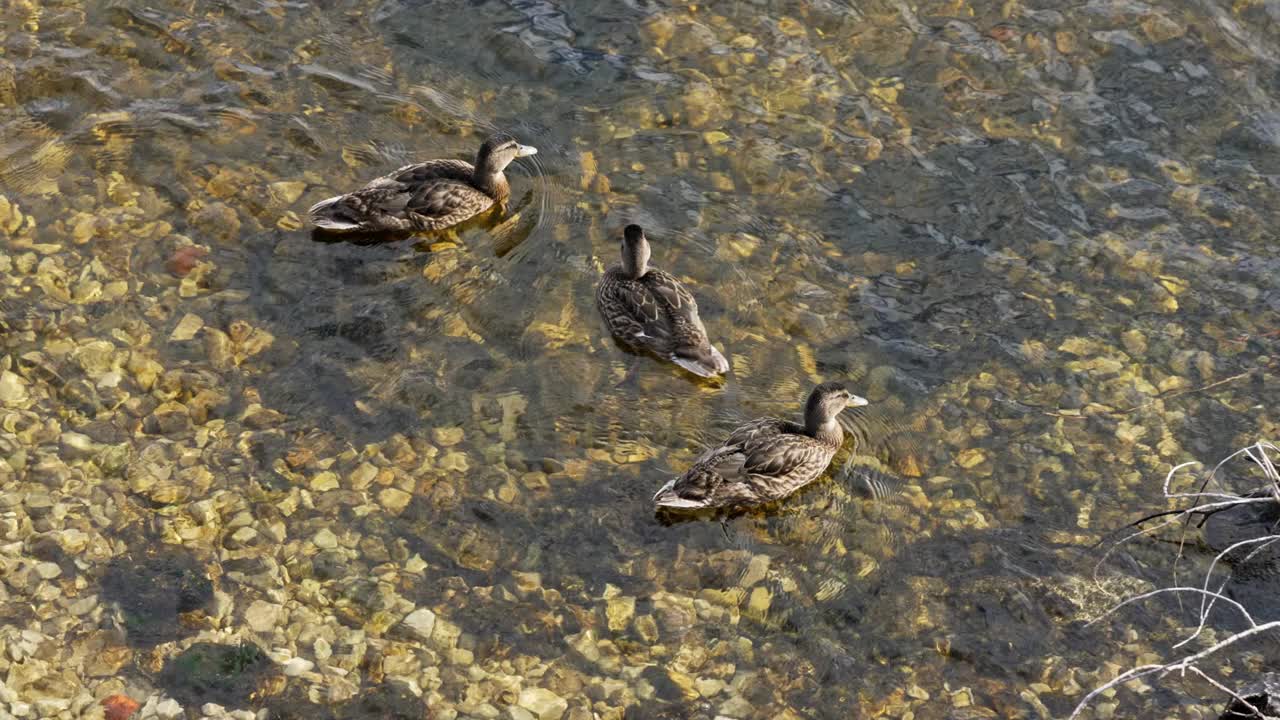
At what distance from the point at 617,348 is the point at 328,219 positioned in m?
2.83

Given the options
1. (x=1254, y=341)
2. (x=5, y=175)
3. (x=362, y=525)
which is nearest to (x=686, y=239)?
(x=362, y=525)

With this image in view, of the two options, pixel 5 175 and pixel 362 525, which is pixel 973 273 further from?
pixel 5 175

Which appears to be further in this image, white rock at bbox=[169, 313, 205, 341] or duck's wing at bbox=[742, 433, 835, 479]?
white rock at bbox=[169, 313, 205, 341]

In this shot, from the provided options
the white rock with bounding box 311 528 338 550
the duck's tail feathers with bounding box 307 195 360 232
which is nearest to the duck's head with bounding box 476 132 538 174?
the duck's tail feathers with bounding box 307 195 360 232

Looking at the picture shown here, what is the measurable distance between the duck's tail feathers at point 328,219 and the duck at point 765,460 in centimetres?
393

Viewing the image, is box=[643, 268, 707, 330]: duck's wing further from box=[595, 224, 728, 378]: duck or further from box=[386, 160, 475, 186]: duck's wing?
box=[386, 160, 475, 186]: duck's wing

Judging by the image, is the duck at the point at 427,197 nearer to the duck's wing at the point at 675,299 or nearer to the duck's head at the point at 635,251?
the duck's head at the point at 635,251

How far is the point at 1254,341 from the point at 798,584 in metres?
5.01

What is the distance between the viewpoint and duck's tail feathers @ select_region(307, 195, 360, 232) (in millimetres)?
11516

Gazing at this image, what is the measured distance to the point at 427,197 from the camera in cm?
1180

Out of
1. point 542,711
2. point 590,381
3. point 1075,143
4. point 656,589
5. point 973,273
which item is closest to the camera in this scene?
point 542,711

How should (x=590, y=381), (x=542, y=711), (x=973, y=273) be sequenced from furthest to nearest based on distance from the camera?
1. (x=973, y=273)
2. (x=590, y=381)
3. (x=542, y=711)

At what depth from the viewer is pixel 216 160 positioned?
12.1 m

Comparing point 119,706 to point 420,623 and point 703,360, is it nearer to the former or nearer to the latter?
point 420,623
